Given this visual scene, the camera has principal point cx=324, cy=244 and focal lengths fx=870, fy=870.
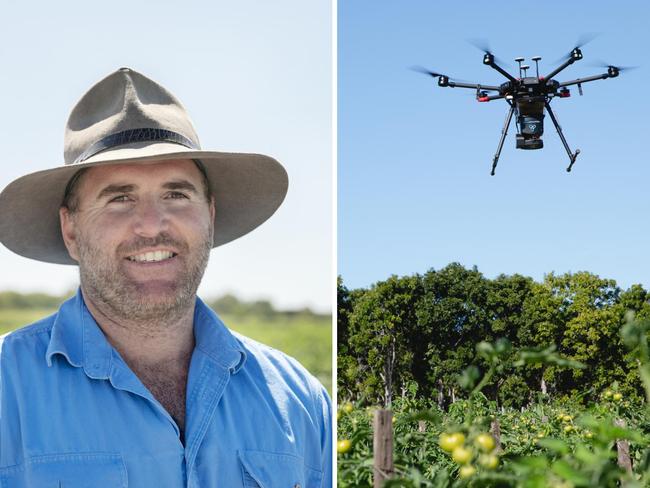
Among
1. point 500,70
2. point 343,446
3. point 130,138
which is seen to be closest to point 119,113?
point 130,138

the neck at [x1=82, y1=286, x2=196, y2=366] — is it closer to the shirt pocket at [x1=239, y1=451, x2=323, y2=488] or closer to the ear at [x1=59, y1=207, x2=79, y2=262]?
the ear at [x1=59, y1=207, x2=79, y2=262]

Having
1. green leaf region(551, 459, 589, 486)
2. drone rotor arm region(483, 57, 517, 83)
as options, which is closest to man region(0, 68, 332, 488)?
green leaf region(551, 459, 589, 486)

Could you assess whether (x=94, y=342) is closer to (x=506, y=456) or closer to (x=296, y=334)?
(x=506, y=456)

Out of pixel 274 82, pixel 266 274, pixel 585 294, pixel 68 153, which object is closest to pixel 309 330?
pixel 266 274

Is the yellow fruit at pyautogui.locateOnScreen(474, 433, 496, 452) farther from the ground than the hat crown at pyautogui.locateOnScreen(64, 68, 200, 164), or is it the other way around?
the hat crown at pyautogui.locateOnScreen(64, 68, 200, 164)

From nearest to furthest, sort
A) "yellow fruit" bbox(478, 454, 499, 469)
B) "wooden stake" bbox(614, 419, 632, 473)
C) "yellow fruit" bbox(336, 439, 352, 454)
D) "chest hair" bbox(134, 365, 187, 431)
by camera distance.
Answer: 1. "yellow fruit" bbox(478, 454, 499, 469)
2. "yellow fruit" bbox(336, 439, 352, 454)
3. "chest hair" bbox(134, 365, 187, 431)
4. "wooden stake" bbox(614, 419, 632, 473)
